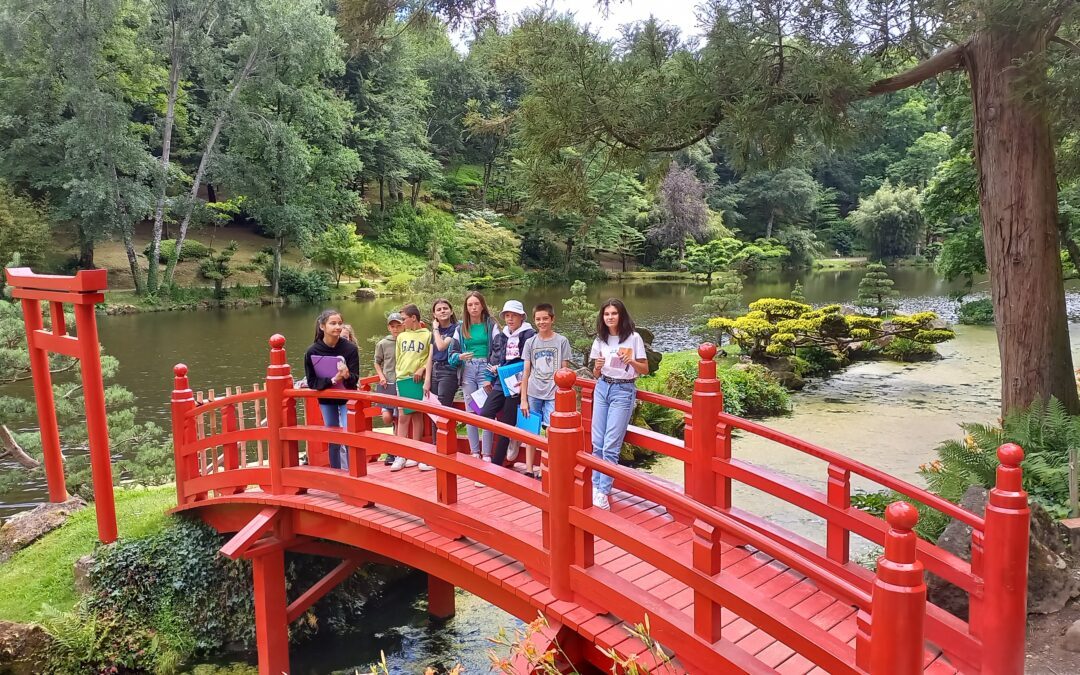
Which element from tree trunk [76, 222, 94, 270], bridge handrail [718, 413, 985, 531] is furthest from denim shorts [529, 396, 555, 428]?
tree trunk [76, 222, 94, 270]

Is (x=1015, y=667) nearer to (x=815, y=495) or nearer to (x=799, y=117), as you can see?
(x=815, y=495)

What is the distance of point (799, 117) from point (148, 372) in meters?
14.1

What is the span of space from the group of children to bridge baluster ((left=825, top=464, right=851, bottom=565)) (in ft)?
4.13

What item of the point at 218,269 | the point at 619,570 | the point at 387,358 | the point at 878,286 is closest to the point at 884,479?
the point at 619,570

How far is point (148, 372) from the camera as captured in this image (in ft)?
50.9

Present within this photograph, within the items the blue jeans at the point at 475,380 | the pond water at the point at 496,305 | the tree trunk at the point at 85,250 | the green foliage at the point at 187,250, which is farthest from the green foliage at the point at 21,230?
the blue jeans at the point at 475,380

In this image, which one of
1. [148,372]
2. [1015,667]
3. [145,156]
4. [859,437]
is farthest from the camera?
[145,156]

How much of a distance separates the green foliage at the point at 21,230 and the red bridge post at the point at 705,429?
72.5ft

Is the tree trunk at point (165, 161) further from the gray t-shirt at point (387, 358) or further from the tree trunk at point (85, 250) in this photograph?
the gray t-shirt at point (387, 358)

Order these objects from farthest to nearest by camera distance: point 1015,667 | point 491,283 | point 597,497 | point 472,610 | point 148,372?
point 491,283
point 148,372
point 472,610
point 597,497
point 1015,667

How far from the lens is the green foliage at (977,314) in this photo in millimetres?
Result: 21562

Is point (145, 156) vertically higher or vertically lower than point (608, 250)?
higher

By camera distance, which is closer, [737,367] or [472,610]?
[472,610]

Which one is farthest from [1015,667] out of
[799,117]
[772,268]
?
[772,268]
